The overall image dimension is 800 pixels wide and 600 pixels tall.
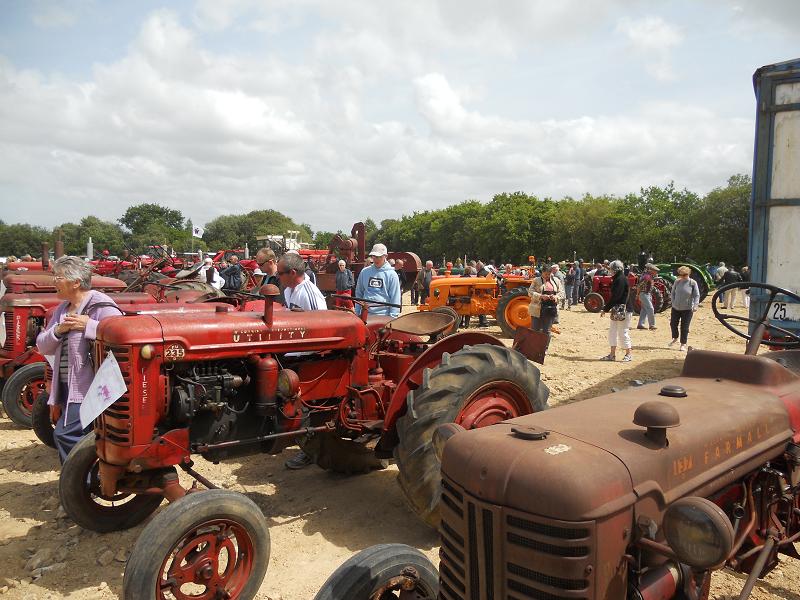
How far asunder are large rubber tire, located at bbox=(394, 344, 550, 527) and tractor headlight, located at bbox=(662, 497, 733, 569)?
6.27ft

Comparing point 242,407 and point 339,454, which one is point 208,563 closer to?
point 242,407

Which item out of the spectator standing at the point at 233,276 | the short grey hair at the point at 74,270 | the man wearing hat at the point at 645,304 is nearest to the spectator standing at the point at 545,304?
the man wearing hat at the point at 645,304

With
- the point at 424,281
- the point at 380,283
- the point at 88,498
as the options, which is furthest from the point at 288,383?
the point at 424,281

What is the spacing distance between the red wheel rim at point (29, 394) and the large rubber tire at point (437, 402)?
4.31 meters

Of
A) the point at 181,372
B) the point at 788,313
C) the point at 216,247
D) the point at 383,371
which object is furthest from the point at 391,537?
the point at 216,247

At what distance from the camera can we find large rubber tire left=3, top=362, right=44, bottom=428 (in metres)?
5.94

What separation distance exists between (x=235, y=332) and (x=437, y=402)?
124 cm

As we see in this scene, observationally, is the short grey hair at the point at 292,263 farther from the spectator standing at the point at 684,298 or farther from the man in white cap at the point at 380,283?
the spectator standing at the point at 684,298

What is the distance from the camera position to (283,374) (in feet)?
11.8

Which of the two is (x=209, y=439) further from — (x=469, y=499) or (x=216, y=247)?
(x=216, y=247)

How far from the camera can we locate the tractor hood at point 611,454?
167cm

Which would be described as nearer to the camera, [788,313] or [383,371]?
[383,371]

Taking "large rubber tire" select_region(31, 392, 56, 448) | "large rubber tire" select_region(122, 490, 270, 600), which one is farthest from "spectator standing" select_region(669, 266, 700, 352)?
"large rubber tire" select_region(31, 392, 56, 448)

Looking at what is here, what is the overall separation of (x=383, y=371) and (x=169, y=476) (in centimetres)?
165
